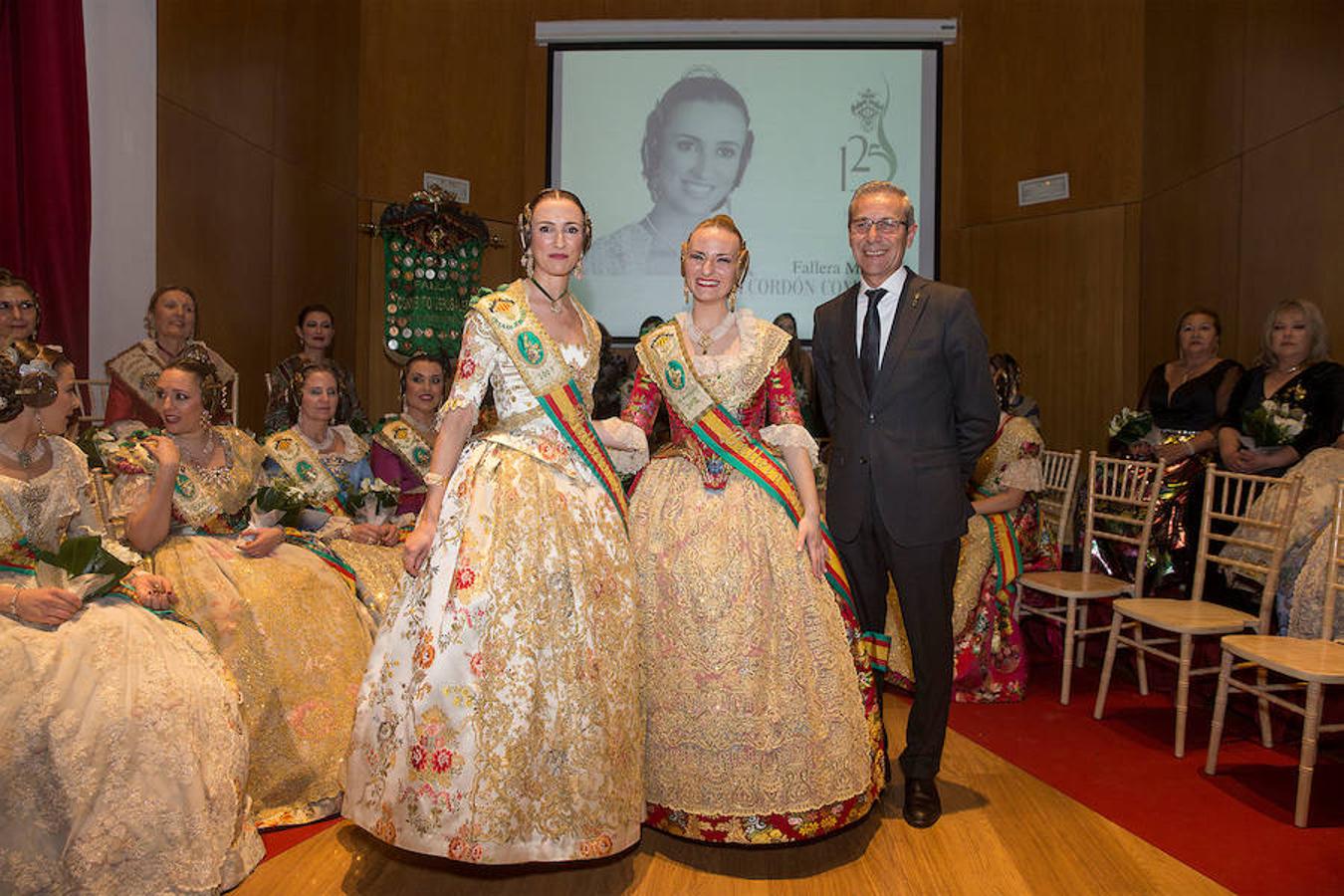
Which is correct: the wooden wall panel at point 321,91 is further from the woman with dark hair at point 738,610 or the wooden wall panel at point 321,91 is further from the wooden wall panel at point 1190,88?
the wooden wall panel at point 1190,88

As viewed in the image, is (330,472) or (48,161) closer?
(330,472)

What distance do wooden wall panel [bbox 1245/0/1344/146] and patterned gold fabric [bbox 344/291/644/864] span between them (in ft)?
15.7

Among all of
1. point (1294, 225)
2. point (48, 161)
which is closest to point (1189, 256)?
point (1294, 225)

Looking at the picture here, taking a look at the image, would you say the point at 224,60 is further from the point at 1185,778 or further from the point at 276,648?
the point at 1185,778

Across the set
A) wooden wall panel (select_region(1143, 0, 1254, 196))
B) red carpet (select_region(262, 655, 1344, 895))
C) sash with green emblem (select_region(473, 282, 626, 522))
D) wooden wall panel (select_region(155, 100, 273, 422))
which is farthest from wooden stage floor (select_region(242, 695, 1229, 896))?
wooden wall panel (select_region(1143, 0, 1254, 196))

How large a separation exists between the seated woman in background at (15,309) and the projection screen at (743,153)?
4.30 meters

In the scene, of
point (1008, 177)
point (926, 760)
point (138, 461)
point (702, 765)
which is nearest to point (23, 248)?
point (138, 461)

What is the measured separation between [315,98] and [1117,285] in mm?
5567

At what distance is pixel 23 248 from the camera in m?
4.15

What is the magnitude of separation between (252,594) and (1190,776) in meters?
3.03

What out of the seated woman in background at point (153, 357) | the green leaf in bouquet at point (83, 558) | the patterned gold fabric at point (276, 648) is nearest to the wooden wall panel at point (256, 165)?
the seated woman in background at point (153, 357)

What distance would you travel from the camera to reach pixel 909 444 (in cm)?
279

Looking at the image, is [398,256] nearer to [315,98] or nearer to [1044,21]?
[315,98]

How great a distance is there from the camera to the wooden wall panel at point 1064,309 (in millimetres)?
6949
